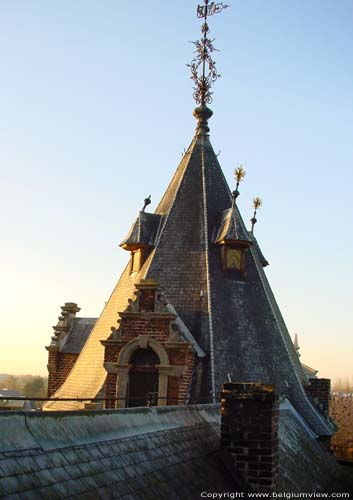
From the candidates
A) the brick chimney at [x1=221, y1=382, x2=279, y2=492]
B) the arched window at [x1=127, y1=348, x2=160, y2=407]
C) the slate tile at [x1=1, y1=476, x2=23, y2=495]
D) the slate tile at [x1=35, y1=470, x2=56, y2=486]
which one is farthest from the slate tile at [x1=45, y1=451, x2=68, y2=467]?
the arched window at [x1=127, y1=348, x2=160, y2=407]

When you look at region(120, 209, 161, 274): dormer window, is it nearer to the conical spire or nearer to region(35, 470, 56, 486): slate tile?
the conical spire

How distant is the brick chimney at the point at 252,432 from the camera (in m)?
7.02

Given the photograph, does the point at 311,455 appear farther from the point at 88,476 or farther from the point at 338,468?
the point at 88,476

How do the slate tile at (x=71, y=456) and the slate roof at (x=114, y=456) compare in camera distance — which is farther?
the slate tile at (x=71, y=456)

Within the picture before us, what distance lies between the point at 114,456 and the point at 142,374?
9.37 m

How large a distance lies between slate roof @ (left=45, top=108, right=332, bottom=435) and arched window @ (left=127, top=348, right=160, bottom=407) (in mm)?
1005

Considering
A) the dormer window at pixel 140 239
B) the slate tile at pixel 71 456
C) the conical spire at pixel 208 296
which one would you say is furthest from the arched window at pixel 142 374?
the slate tile at pixel 71 456

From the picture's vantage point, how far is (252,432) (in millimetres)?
7223

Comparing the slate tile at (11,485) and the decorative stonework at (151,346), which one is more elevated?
the decorative stonework at (151,346)

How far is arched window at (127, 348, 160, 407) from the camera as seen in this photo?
14211 mm

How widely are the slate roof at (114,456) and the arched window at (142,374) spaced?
6019 mm

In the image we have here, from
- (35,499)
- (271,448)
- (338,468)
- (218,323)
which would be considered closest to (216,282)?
(218,323)

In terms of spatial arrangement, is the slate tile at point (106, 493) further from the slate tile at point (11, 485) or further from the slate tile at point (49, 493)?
the slate tile at point (11, 485)

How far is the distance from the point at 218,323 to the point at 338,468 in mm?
4472
